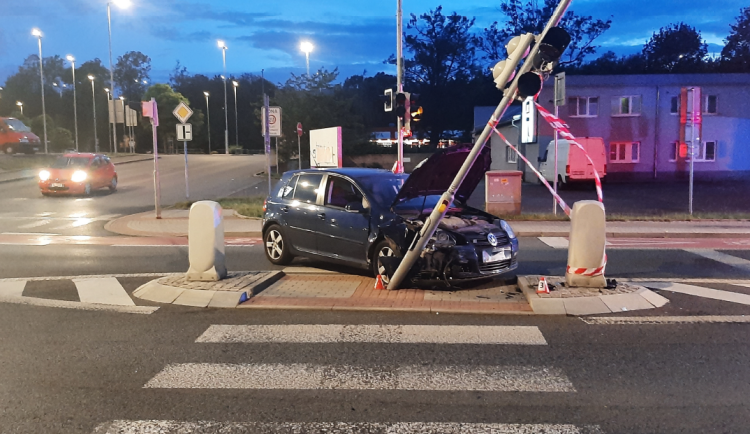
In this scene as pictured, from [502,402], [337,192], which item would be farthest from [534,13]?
[502,402]

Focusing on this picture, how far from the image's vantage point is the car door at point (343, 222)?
888 centimetres

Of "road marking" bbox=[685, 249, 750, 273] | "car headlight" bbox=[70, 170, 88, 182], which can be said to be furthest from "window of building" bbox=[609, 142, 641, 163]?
"car headlight" bbox=[70, 170, 88, 182]

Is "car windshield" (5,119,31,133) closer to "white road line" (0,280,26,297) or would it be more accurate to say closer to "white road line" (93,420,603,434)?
"white road line" (0,280,26,297)

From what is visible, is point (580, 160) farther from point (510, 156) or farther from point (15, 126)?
point (15, 126)

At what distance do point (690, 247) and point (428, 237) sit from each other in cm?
766

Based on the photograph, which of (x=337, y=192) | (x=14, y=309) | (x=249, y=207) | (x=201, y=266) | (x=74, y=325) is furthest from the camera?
(x=249, y=207)

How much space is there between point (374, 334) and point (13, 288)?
19.0 ft

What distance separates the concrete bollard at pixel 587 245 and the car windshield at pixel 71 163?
77.0 ft

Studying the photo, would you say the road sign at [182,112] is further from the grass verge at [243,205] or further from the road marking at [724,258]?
the road marking at [724,258]

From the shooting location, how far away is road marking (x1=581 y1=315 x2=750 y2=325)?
683 centimetres

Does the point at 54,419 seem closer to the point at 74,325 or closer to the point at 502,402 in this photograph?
the point at 74,325

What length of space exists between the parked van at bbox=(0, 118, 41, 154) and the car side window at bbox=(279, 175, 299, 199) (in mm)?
39800

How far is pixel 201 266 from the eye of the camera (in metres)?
8.39

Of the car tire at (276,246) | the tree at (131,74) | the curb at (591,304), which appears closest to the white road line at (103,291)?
the car tire at (276,246)
